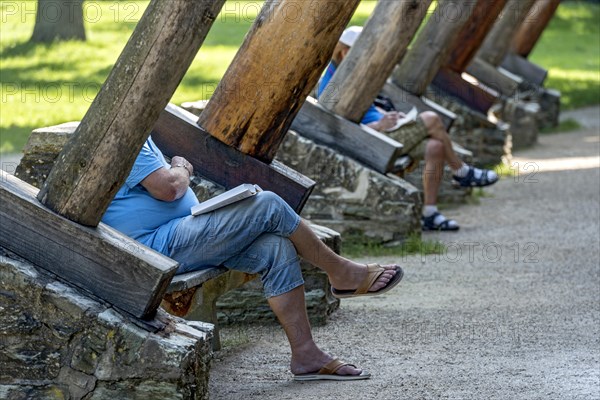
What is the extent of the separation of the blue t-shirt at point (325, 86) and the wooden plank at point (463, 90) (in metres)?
3.21

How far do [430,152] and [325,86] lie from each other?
58.7 inches

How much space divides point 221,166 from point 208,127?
0.65 feet

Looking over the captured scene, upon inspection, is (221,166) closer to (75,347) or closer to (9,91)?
(75,347)

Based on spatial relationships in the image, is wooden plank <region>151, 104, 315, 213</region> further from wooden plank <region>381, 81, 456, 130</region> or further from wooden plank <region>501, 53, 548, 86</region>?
wooden plank <region>501, 53, 548, 86</region>

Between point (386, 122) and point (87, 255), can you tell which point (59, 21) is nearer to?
point (386, 122)

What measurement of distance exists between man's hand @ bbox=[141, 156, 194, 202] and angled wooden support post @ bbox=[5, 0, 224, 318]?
1.44ft

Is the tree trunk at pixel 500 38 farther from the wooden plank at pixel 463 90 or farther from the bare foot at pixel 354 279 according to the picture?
the bare foot at pixel 354 279

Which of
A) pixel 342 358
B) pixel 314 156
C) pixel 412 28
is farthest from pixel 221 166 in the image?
pixel 412 28

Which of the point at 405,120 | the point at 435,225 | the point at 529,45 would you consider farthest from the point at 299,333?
the point at 529,45

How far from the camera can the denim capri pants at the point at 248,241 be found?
4797mm

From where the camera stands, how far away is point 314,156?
26.8ft

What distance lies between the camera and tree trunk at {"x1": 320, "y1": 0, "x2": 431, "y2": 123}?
8.27m

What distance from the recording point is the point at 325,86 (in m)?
8.45

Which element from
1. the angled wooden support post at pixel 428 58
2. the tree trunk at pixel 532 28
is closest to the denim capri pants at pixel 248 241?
the angled wooden support post at pixel 428 58
